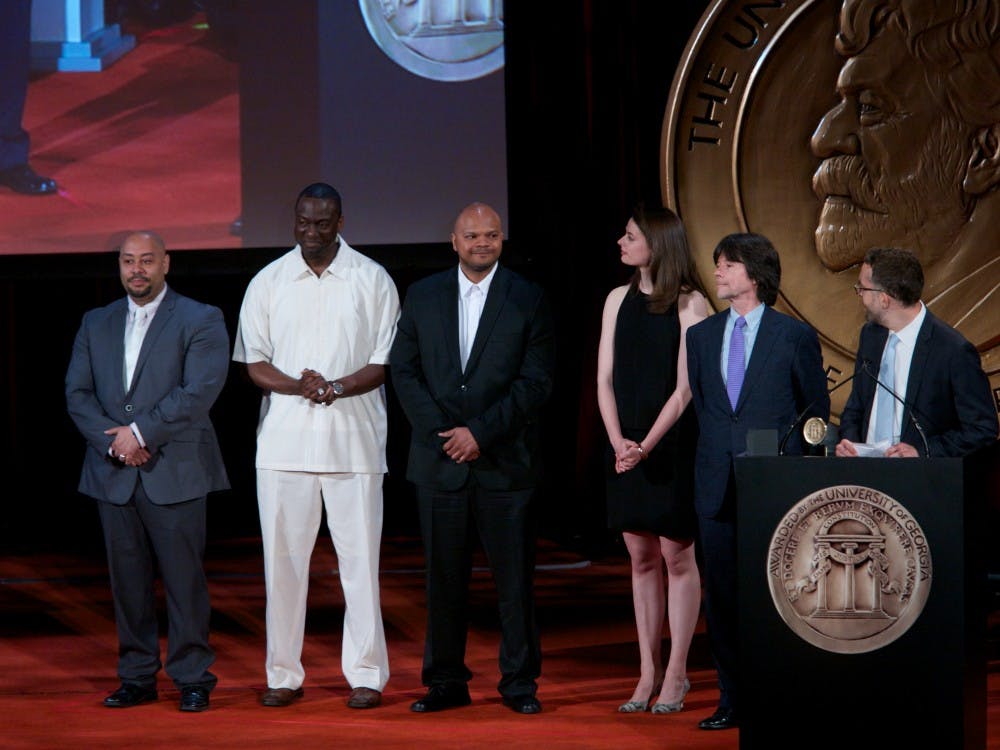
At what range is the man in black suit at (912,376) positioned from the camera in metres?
3.72

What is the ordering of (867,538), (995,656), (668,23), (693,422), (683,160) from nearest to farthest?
(867,538)
(693,422)
(995,656)
(683,160)
(668,23)

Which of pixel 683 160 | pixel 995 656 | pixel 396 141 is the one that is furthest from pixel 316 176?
pixel 995 656

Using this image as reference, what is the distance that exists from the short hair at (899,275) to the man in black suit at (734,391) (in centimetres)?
31

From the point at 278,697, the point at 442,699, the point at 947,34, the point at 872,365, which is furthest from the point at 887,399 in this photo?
the point at 947,34

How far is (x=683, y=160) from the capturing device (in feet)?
22.9

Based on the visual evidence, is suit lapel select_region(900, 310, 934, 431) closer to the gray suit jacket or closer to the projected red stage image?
the gray suit jacket

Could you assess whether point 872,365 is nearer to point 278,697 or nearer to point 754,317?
point 754,317

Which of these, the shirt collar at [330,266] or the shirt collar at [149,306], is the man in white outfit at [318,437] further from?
the shirt collar at [149,306]

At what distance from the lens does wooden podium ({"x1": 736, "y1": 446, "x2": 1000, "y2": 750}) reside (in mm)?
3271

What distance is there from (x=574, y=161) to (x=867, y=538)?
15.4 ft

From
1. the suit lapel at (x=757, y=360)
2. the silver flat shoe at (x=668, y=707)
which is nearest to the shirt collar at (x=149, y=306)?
the suit lapel at (x=757, y=360)

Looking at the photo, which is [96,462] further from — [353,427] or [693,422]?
[693,422]

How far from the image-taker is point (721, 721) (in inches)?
161

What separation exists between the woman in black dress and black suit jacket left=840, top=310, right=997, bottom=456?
717mm
